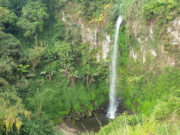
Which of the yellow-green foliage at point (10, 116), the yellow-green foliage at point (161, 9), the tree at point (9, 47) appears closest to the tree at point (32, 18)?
the tree at point (9, 47)

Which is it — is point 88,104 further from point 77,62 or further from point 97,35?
point 97,35

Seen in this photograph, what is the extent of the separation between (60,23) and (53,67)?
610cm

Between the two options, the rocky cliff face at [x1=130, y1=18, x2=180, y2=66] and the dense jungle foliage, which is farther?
the dense jungle foliage

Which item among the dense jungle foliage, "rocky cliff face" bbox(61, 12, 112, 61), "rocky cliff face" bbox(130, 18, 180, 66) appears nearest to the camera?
"rocky cliff face" bbox(130, 18, 180, 66)

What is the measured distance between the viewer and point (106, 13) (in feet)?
63.5

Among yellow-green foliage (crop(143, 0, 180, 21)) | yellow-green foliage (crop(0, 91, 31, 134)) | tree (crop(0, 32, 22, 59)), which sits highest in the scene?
yellow-green foliage (crop(143, 0, 180, 21))

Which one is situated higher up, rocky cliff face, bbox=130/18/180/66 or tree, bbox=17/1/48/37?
tree, bbox=17/1/48/37

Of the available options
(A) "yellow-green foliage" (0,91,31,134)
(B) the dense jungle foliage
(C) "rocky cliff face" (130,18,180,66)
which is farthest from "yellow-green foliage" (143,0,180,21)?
(A) "yellow-green foliage" (0,91,31,134)

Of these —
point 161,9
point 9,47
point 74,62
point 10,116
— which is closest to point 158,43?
point 161,9

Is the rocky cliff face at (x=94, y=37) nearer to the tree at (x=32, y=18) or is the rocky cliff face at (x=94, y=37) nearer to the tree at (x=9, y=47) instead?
the tree at (x=32, y=18)

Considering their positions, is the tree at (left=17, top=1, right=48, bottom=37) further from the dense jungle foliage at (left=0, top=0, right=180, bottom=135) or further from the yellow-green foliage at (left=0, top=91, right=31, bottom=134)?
the yellow-green foliage at (left=0, top=91, right=31, bottom=134)

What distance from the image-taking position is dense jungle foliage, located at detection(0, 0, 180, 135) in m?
14.5

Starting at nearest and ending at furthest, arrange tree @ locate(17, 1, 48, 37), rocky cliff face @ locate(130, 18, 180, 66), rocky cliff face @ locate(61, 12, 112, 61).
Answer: rocky cliff face @ locate(130, 18, 180, 66), rocky cliff face @ locate(61, 12, 112, 61), tree @ locate(17, 1, 48, 37)

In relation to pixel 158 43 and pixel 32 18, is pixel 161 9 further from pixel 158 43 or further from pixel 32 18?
pixel 32 18
